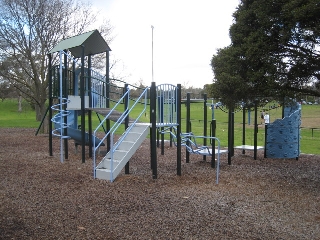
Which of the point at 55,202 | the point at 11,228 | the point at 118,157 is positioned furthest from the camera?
the point at 118,157

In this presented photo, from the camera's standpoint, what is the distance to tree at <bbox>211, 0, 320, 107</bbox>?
6574mm

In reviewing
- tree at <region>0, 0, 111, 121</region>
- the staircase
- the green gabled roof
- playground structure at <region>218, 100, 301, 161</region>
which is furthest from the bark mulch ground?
tree at <region>0, 0, 111, 121</region>

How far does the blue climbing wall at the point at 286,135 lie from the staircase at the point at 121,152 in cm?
493

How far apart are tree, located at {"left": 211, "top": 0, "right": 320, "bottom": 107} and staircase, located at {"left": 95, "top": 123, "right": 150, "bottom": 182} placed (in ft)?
6.71

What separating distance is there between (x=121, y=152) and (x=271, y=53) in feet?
12.5

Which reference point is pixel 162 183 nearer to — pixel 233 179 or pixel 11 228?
pixel 233 179

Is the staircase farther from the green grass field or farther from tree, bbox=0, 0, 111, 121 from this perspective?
tree, bbox=0, 0, 111, 121

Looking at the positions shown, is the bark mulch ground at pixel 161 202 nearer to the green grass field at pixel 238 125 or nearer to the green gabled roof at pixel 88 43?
the green grass field at pixel 238 125

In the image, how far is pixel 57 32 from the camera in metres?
20.2

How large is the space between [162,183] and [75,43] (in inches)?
218

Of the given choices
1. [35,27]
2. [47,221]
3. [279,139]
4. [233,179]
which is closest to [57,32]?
[35,27]

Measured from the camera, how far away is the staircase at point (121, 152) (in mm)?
7750

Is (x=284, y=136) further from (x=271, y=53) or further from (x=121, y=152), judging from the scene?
(x=121, y=152)

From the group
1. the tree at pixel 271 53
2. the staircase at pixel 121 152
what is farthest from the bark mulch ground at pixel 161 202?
the tree at pixel 271 53
